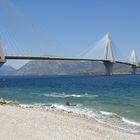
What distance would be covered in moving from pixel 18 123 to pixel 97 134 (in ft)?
9.38

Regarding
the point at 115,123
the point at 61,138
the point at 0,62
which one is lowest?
the point at 61,138

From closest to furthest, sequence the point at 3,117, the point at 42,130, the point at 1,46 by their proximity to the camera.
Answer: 1. the point at 42,130
2. the point at 3,117
3. the point at 1,46

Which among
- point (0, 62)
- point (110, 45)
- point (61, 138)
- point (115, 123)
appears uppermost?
point (110, 45)

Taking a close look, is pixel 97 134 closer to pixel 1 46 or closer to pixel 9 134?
pixel 9 134

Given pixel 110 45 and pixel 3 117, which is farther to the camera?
pixel 110 45

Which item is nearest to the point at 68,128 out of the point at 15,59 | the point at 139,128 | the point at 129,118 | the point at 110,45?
the point at 139,128

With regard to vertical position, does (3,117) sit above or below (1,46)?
below

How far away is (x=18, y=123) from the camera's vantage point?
51.4ft

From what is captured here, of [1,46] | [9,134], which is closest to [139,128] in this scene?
[9,134]

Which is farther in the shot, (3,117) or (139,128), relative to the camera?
(139,128)

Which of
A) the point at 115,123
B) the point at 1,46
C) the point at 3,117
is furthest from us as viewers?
the point at 1,46

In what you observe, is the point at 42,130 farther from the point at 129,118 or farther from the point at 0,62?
the point at 0,62

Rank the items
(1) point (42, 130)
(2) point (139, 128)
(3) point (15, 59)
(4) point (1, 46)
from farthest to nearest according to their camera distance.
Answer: (3) point (15, 59), (4) point (1, 46), (2) point (139, 128), (1) point (42, 130)

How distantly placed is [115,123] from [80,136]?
6733 millimetres
